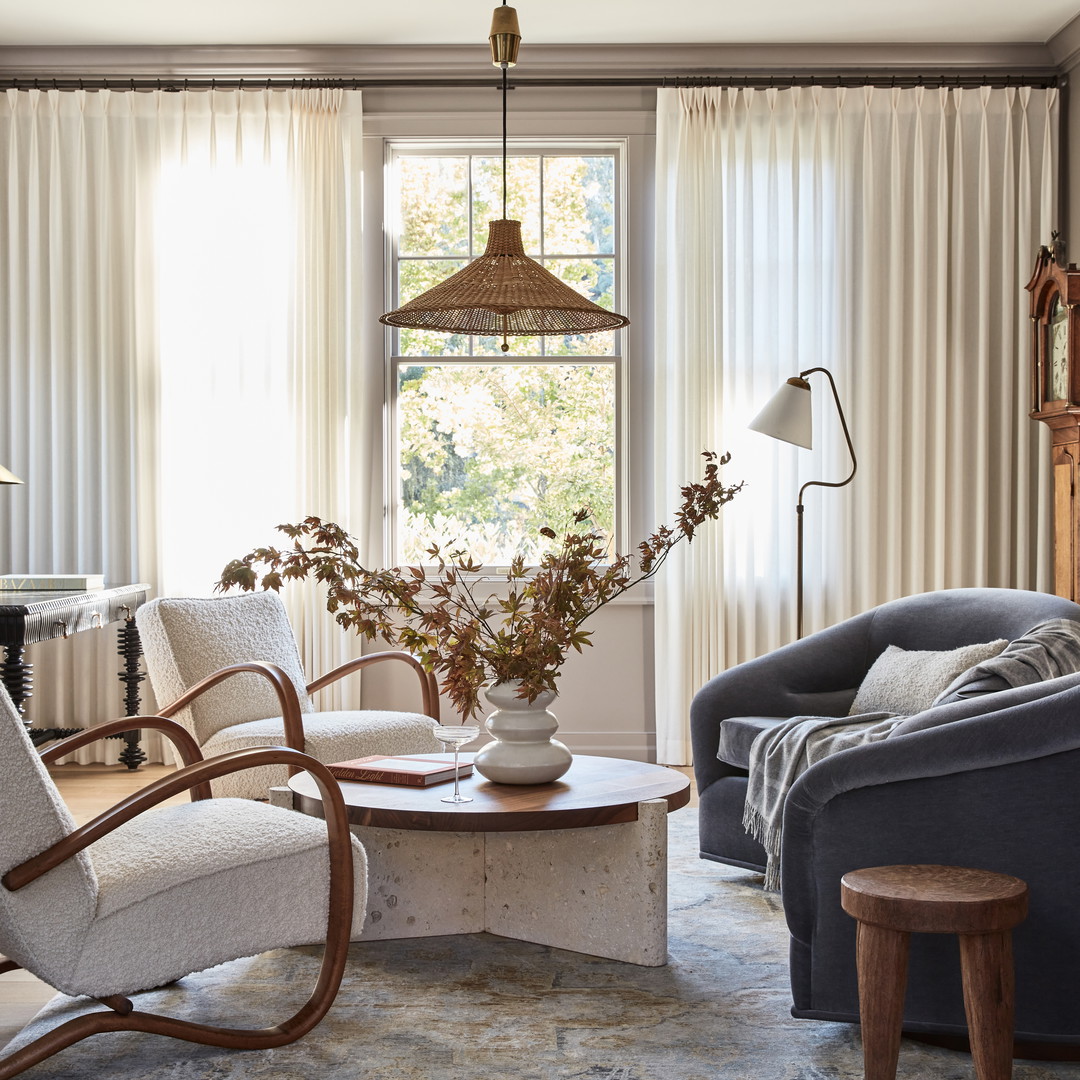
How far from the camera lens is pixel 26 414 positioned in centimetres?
485

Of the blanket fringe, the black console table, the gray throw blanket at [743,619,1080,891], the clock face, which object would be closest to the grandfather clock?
the clock face

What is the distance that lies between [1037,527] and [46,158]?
4.33 meters

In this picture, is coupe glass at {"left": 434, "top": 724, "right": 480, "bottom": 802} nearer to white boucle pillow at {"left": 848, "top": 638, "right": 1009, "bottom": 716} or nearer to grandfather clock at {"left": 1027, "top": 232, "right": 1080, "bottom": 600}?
white boucle pillow at {"left": 848, "top": 638, "right": 1009, "bottom": 716}

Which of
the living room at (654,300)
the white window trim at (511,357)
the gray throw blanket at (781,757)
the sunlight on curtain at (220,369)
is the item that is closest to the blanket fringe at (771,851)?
the gray throw blanket at (781,757)

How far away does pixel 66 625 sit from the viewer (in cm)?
396

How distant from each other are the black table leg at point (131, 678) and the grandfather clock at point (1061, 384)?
341 cm

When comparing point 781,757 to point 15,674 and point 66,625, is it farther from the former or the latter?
point 15,674

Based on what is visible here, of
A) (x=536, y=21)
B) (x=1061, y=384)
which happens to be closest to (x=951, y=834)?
(x=1061, y=384)

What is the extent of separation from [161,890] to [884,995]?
1.23 m

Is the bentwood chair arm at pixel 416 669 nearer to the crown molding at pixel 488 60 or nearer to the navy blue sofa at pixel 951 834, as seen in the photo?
the navy blue sofa at pixel 951 834

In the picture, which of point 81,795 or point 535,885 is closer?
point 535,885

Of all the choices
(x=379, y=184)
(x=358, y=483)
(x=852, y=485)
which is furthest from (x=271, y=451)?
(x=852, y=485)

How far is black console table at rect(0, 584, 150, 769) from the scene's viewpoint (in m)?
3.68

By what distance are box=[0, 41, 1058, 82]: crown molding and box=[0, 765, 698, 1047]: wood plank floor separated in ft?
9.35
